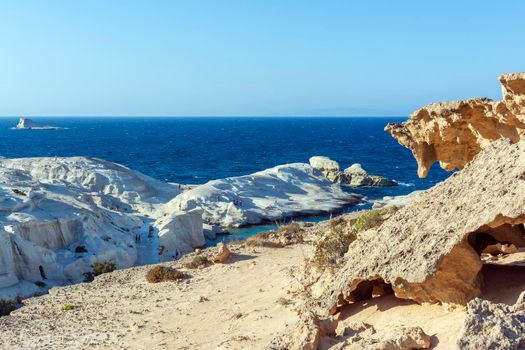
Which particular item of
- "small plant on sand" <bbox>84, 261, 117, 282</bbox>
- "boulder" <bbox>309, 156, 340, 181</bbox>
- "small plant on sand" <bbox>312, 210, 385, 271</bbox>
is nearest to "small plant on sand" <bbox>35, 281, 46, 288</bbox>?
"small plant on sand" <bbox>84, 261, 117, 282</bbox>

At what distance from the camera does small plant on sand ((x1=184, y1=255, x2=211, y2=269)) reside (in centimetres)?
2131

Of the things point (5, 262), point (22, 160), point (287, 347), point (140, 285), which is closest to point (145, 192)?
point (22, 160)

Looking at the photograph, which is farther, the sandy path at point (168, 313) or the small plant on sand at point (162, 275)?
the small plant on sand at point (162, 275)

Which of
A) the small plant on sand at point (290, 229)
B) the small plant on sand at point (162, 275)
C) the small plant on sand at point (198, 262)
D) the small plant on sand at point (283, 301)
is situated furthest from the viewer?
the small plant on sand at point (290, 229)

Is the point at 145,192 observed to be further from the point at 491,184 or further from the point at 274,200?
the point at 491,184

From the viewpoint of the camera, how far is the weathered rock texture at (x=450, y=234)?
29.1 ft

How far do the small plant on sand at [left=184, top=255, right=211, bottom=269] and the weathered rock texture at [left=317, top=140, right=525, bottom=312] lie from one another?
35.7ft

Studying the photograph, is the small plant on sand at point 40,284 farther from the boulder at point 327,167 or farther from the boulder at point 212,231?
the boulder at point 327,167

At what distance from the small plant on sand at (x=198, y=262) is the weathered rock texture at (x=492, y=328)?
15.0 m

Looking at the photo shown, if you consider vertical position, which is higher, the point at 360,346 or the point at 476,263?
the point at 476,263

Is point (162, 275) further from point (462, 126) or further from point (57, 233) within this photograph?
point (57, 233)

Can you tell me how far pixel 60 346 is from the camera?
14.0 metres

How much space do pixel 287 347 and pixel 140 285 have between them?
455 inches

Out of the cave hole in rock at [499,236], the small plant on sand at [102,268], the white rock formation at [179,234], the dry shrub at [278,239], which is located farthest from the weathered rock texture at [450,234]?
the white rock formation at [179,234]
